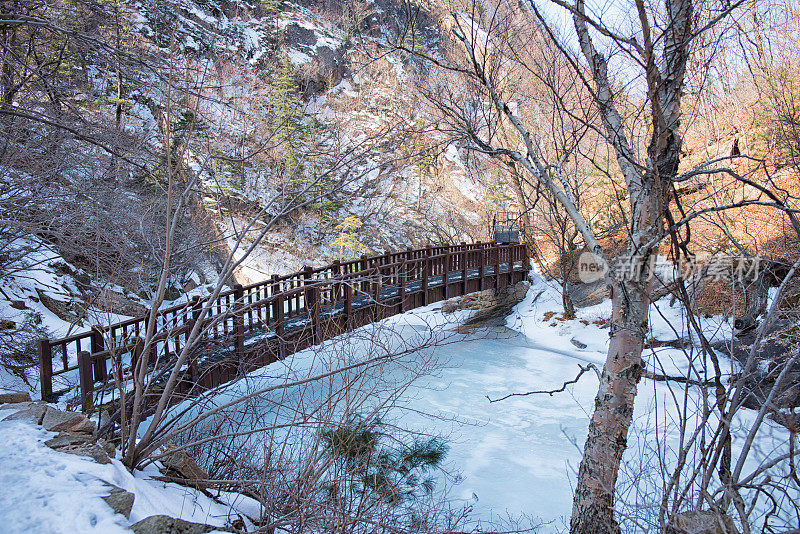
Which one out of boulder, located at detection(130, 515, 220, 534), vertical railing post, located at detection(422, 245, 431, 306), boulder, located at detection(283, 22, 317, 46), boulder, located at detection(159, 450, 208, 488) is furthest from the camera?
boulder, located at detection(283, 22, 317, 46)

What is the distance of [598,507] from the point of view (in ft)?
11.1

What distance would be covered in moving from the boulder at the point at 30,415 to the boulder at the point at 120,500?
1.13 metres

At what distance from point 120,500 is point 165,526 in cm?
27

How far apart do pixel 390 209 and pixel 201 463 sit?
17.6 meters

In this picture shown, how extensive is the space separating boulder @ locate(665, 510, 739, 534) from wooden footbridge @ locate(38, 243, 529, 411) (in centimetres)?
231

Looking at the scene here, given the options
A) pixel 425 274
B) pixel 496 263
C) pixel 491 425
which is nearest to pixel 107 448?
pixel 491 425

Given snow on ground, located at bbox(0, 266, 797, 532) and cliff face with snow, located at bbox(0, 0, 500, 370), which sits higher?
cliff face with snow, located at bbox(0, 0, 500, 370)

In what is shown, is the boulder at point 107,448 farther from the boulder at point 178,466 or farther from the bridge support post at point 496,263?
the bridge support post at point 496,263

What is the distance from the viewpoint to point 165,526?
7.55 ft

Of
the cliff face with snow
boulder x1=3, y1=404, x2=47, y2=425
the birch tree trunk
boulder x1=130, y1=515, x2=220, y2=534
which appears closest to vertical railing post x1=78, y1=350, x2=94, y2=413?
the cliff face with snow

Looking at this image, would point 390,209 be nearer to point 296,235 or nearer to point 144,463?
point 296,235

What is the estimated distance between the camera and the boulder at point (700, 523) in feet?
7.00

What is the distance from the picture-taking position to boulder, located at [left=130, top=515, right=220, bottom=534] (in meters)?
2.22

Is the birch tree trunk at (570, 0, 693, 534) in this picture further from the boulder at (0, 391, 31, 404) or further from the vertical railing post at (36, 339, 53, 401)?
the vertical railing post at (36, 339, 53, 401)
